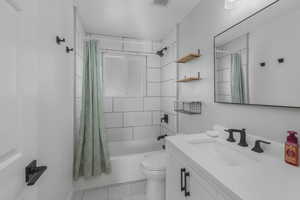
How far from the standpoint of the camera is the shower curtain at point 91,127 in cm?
186

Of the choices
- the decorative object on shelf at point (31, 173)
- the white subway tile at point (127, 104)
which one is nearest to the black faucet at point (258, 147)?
the decorative object on shelf at point (31, 173)

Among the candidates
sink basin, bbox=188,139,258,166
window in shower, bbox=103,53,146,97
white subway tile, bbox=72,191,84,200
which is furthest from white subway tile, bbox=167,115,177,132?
white subway tile, bbox=72,191,84,200

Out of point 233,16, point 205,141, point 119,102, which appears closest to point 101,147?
point 119,102

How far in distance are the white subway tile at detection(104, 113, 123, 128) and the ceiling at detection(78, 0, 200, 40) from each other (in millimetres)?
1481

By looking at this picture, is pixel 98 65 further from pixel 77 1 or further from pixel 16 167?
pixel 16 167

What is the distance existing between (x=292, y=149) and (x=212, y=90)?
2.61 ft

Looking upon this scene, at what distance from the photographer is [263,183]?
23.3 inches

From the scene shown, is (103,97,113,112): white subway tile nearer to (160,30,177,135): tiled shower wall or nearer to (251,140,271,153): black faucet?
(160,30,177,135): tiled shower wall

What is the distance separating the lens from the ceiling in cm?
170

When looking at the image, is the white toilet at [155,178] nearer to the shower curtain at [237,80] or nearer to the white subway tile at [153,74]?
the shower curtain at [237,80]

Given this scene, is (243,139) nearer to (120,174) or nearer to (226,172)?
(226,172)

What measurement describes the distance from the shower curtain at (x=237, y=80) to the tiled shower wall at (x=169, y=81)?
1.09 metres

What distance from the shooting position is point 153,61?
285 centimetres

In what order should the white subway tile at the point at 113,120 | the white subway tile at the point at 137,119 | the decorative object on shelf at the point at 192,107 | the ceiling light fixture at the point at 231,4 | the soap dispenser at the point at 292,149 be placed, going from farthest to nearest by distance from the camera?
the white subway tile at the point at 137,119, the white subway tile at the point at 113,120, the decorative object on shelf at the point at 192,107, the ceiling light fixture at the point at 231,4, the soap dispenser at the point at 292,149
